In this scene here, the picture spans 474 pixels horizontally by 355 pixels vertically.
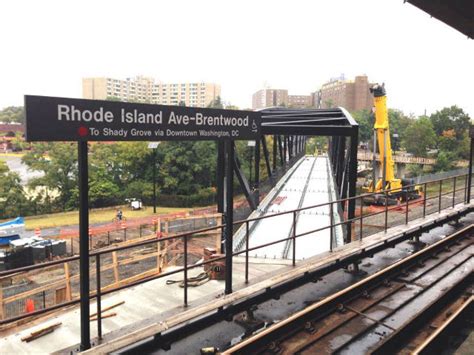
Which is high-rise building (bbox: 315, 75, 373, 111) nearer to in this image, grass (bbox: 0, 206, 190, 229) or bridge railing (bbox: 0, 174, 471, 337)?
grass (bbox: 0, 206, 190, 229)

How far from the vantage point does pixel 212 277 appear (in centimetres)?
1073

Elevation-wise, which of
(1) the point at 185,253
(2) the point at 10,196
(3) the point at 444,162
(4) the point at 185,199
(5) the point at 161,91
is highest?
(5) the point at 161,91

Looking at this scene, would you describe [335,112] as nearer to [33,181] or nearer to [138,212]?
[138,212]

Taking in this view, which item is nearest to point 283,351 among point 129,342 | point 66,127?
point 129,342

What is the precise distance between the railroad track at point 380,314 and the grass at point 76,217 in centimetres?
3605

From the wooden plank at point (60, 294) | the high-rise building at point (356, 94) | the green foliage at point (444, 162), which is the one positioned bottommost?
the wooden plank at point (60, 294)

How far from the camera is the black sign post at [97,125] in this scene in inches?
149

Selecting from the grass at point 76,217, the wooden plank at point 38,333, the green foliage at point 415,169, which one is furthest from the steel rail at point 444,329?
the green foliage at point 415,169

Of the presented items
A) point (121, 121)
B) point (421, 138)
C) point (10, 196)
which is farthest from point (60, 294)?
point (421, 138)

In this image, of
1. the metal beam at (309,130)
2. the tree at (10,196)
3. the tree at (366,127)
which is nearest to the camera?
the metal beam at (309,130)

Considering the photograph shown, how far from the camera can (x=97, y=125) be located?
424 cm

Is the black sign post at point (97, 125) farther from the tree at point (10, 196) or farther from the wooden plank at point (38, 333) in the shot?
the tree at point (10, 196)

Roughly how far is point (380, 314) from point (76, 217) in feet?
135

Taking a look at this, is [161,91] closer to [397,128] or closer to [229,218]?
[397,128]
